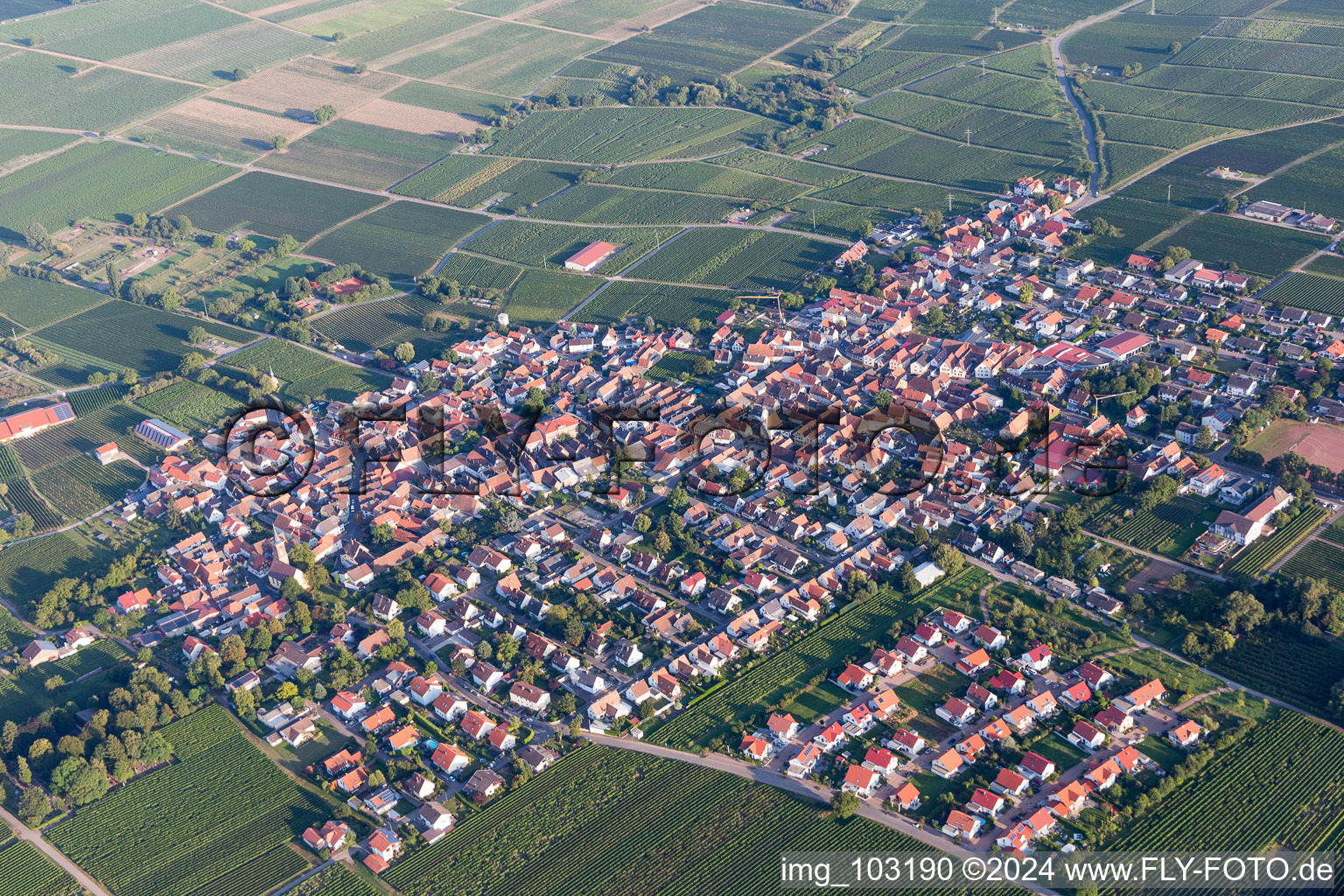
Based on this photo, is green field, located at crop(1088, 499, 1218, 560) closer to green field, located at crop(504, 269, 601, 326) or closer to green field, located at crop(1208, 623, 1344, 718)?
green field, located at crop(1208, 623, 1344, 718)

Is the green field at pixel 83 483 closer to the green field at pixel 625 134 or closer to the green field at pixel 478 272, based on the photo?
the green field at pixel 478 272

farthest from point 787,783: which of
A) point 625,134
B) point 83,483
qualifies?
point 625,134

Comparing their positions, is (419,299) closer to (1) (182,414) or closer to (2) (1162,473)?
(1) (182,414)

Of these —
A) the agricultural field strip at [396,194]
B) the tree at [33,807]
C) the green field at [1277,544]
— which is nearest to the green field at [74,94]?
the agricultural field strip at [396,194]

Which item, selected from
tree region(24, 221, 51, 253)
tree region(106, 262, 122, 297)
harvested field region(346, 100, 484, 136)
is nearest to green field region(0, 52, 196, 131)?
harvested field region(346, 100, 484, 136)

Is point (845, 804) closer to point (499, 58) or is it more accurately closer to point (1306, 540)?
point (1306, 540)

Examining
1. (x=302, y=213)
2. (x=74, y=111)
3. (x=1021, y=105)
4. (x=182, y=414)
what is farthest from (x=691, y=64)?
(x=182, y=414)
